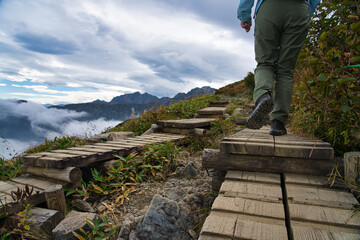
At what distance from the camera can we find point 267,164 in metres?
2.11

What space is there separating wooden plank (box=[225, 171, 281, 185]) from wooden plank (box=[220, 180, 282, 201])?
6 centimetres

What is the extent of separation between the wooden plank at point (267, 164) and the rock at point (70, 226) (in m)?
1.28

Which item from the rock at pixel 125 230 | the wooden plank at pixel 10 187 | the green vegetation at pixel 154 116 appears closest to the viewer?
the rock at pixel 125 230

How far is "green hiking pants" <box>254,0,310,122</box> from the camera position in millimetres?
2639

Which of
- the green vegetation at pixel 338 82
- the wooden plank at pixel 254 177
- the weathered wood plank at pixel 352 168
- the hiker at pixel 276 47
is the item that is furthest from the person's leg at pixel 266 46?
the weathered wood plank at pixel 352 168

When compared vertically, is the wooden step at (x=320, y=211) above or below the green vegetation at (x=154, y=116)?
below

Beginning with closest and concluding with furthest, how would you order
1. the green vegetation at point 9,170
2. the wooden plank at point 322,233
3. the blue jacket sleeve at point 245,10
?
the wooden plank at point 322,233
the blue jacket sleeve at point 245,10
the green vegetation at point 9,170

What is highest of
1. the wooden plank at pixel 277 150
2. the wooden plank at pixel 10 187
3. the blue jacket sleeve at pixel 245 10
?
the blue jacket sleeve at pixel 245 10

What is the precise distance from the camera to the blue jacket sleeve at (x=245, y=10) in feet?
9.43

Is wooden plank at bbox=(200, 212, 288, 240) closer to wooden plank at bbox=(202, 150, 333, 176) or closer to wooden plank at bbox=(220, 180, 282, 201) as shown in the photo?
wooden plank at bbox=(220, 180, 282, 201)

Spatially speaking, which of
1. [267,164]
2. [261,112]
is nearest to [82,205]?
[267,164]

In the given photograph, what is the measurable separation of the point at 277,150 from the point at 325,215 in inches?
28.5

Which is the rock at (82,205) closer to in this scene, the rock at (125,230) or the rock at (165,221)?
the rock at (125,230)

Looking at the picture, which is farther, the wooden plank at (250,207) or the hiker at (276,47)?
the hiker at (276,47)
